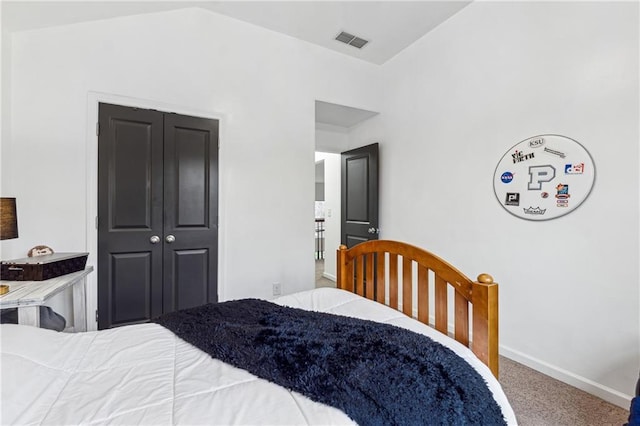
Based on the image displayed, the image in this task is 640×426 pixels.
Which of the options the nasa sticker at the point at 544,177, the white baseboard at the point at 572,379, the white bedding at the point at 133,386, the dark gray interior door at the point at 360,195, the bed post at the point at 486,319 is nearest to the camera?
the white bedding at the point at 133,386

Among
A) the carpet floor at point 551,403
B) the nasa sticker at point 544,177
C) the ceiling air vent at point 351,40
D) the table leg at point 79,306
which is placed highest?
the ceiling air vent at point 351,40

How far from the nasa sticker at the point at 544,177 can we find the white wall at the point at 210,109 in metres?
1.84

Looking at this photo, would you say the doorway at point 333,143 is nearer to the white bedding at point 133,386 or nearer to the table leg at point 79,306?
the table leg at point 79,306

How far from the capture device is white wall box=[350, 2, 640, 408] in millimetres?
1861

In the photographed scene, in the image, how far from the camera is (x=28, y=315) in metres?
1.59

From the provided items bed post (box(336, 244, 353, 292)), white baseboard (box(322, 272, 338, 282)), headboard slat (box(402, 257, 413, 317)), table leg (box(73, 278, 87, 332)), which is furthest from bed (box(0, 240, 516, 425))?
white baseboard (box(322, 272, 338, 282))

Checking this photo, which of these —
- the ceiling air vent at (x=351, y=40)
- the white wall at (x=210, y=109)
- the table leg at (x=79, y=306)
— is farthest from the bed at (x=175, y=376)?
the ceiling air vent at (x=351, y=40)

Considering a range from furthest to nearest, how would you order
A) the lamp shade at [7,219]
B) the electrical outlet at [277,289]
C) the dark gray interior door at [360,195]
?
the dark gray interior door at [360,195] < the electrical outlet at [277,289] < the lamp shade at [7,219]

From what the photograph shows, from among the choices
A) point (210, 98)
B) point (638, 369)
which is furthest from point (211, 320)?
point (638, 369)

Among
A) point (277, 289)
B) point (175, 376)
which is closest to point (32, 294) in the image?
point (175, 376)

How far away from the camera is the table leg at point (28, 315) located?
1580 millimetres

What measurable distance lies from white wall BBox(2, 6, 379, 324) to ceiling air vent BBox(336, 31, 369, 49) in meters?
0.22

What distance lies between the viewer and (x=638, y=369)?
5.84 ft

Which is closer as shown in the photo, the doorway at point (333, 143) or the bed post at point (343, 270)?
the bed post at point (343, 270)
